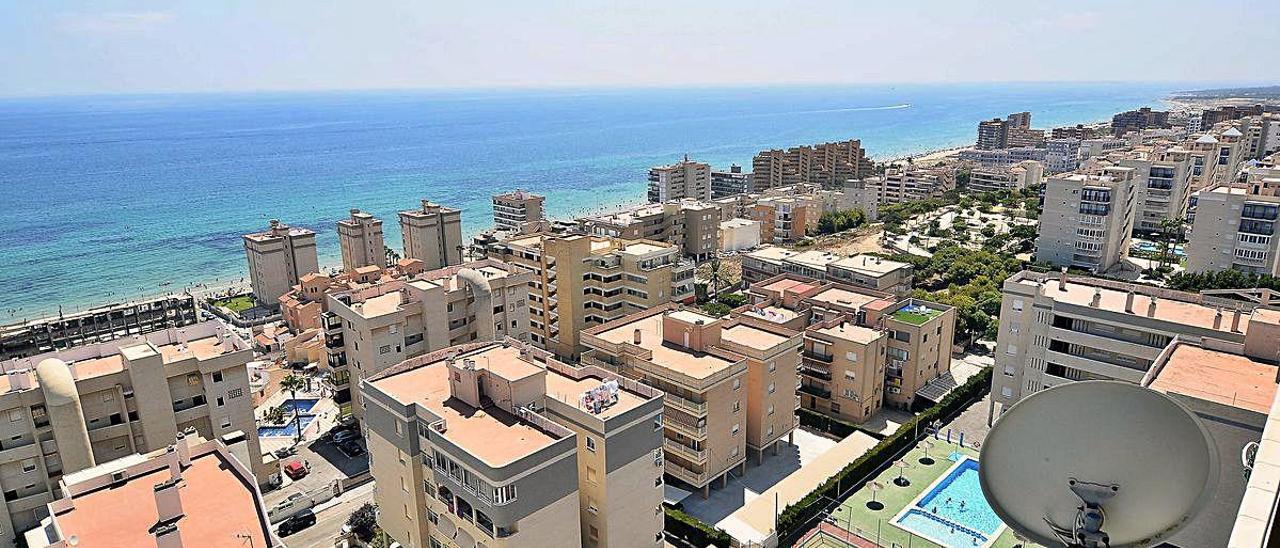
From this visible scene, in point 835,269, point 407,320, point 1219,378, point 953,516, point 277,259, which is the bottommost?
point 953,516

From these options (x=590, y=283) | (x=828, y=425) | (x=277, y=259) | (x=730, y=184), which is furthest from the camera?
(x=730, y=184)

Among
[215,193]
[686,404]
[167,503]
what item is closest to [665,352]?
[686,404]

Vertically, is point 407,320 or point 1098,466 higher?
point 1098,466

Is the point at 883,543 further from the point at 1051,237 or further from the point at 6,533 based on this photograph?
the point at 1051,237

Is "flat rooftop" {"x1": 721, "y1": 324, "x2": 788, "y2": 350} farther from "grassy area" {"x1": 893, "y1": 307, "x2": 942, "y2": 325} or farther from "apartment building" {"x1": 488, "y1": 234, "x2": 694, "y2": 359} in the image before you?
"apartment building" {"x1": 488, "y1": 234, "x2": 694, "y2": 359}

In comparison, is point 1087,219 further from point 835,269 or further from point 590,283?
point 590,283

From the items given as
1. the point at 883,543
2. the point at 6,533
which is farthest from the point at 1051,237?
the point at 6,533
